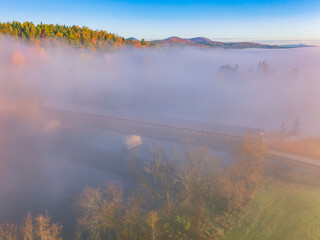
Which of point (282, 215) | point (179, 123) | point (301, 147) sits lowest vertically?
point (282, 215)

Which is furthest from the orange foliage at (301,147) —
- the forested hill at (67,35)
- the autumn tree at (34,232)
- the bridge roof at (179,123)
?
the forested hill at (67,35)

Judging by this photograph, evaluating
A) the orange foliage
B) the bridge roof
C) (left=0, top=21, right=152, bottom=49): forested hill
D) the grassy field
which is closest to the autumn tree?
the grassy field

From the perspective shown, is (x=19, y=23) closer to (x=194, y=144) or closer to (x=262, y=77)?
(x=194, y=144)

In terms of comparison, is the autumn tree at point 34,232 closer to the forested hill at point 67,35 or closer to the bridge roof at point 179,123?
the bridge roof at point 179,123

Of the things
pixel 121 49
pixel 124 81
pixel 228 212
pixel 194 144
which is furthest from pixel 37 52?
pixel 228 212

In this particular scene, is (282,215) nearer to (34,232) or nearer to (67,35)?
(34,232)

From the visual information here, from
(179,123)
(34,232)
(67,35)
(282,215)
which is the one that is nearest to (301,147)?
(282,215)
